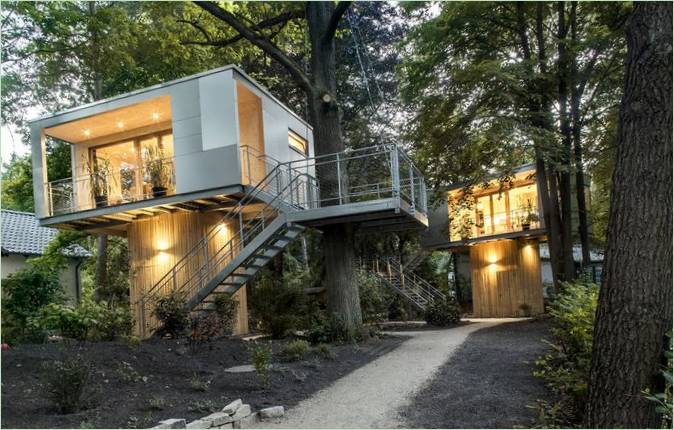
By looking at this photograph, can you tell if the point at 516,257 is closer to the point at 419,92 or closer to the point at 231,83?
the point at 419,92

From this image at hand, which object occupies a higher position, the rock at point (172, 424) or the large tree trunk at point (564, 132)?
the large tree trunk at point (564, 132)

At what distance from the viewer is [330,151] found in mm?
13484

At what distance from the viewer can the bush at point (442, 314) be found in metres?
19.2

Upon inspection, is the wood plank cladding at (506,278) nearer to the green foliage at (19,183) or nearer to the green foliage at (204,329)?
the green foliage at (204,329)

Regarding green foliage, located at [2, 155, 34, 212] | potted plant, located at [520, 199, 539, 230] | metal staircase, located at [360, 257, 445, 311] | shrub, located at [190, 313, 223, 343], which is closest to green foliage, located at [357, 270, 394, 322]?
metal staircase, located at [360, 257, 445, 311]

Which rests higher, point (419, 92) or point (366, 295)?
point (419, 92)

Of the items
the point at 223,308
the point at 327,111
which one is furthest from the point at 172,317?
the point at 327,111

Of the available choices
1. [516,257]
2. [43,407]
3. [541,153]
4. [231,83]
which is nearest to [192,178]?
[231,83]

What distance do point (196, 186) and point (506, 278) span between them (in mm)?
13497

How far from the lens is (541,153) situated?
1350 centimetres

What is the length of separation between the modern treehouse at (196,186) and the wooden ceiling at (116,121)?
28mm

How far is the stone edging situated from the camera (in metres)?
5.54

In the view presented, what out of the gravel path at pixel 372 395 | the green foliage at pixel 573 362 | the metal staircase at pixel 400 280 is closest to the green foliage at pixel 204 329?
the gravel path at pixel 372 395

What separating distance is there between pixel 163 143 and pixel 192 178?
2743 millimetres
